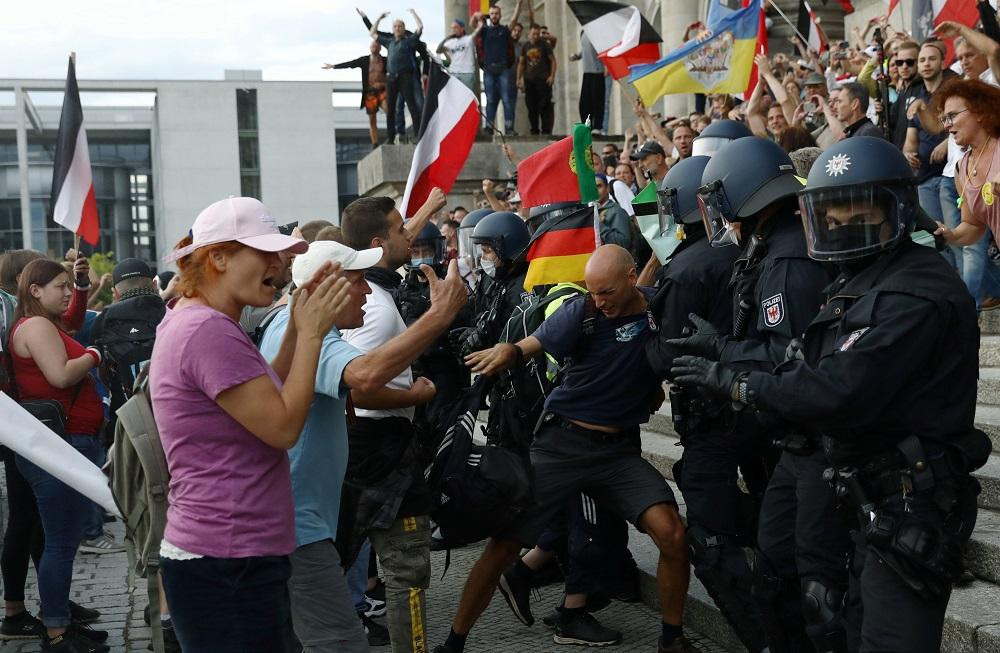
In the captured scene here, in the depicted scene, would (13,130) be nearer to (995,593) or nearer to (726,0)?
→ (726,0)

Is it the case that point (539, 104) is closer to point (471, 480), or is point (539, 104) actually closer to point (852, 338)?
point (471, 480)

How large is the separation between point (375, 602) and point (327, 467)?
263cm

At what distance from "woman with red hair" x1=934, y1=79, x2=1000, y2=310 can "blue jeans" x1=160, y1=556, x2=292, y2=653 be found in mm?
3153

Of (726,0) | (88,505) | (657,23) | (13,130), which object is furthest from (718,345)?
(13,130)

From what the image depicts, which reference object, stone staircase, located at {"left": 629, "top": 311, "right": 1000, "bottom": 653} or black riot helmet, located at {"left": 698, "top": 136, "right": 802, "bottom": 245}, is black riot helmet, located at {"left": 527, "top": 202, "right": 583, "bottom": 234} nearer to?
stone staircase, located at {"left": 629, "top": 311, "right": 1000, "bottom": 653}

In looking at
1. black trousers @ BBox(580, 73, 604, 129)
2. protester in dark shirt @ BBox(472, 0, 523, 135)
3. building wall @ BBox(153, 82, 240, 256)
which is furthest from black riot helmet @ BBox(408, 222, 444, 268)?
building wall @ BBox(153, 82, 240, 256)

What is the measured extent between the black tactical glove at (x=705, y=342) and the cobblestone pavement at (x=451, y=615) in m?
1.81

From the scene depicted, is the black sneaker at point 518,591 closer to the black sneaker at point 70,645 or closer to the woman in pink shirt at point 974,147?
the black sneaker at point 70,645

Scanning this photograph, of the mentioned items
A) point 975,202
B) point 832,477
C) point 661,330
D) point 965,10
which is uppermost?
point 965,10

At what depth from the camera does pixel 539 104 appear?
63.8ft

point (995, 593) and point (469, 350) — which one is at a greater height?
point (469, 350)

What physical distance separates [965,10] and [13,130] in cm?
8495

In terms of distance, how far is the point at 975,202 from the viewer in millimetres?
5809

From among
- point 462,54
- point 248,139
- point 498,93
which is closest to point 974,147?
point 462,54
